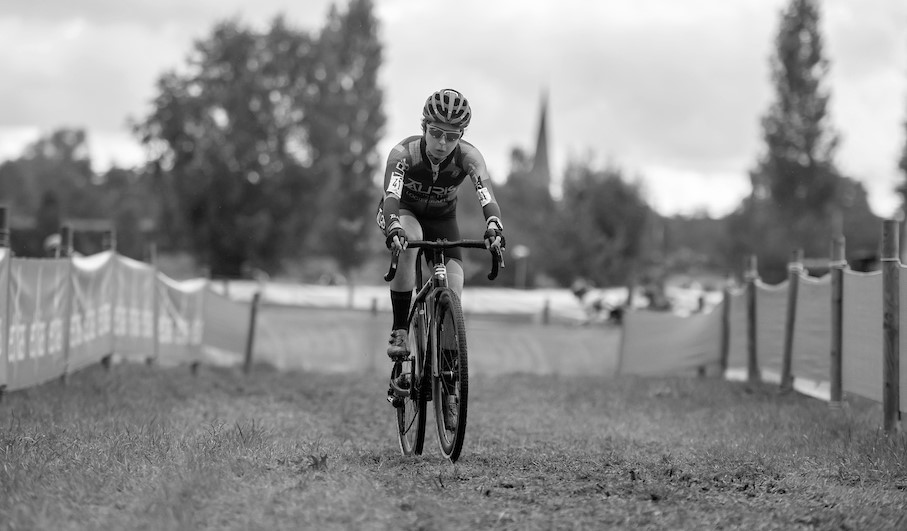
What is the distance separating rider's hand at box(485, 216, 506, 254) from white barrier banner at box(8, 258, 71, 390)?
16.6 ft

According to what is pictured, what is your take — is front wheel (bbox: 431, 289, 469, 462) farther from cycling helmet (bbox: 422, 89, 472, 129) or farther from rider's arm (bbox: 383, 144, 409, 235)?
cycling helmet (bbox: 422, 89, 472, 129)

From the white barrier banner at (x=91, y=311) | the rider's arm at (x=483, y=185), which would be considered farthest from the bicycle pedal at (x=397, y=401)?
the white barrier banner at (x=91, y=311)

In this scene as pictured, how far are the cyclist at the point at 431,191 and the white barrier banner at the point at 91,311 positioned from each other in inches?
232

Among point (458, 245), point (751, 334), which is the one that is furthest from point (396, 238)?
point (751, 334)

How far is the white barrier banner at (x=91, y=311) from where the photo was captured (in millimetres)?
11883

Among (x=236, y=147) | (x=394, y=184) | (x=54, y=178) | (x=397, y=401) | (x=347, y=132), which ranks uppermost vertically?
(x=54, y=178)

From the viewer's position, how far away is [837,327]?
10.8 m

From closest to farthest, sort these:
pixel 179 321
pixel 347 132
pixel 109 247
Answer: pixel 109 247
pixel 179 321
pixel 347 132

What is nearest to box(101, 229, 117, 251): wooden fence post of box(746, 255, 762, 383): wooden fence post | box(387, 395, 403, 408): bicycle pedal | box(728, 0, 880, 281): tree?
box(387, 395, 403, 408): bicycle pedal

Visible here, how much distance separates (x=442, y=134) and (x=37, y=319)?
5531 mm

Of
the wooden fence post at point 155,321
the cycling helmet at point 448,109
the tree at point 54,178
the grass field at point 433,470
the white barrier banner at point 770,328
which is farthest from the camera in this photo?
the tree at point 54,178

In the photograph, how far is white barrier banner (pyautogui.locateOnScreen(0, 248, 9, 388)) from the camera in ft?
30.0

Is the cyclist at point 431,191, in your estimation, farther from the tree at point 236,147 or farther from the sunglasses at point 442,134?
the tree at point 236,147

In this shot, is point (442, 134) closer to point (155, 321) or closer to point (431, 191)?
point (431, 191)
